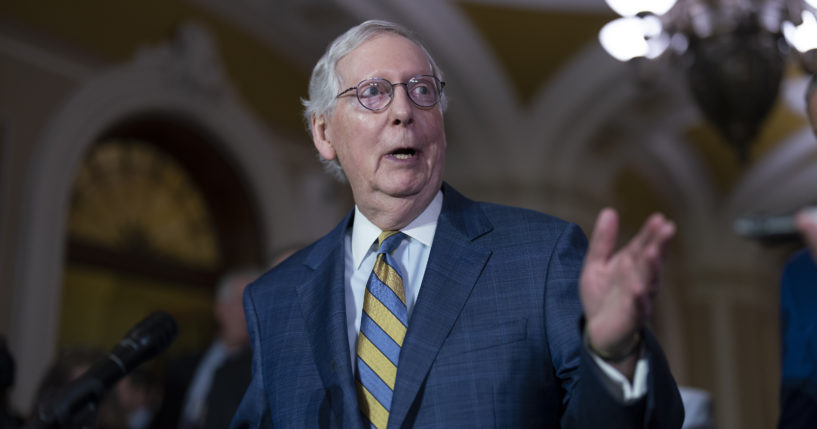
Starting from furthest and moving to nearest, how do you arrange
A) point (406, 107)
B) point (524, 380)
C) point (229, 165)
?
point (229, 165)
point (406, 107)
point (524, 380)

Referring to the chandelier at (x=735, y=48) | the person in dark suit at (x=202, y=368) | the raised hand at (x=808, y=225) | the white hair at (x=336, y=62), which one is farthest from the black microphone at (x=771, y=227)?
the chandelier at (x=735, y=48)

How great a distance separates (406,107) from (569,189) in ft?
22.5

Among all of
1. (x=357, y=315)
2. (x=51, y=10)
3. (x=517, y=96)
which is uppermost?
(x=517, y=96)

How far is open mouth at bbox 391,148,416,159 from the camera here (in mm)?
1541

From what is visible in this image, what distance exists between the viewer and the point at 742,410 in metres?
10.9

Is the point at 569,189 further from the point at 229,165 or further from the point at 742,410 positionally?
the point at 742,410

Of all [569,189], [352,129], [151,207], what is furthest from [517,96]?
[352,129]

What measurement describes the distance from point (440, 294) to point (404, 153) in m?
0.30

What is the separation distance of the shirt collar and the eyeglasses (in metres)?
0.17

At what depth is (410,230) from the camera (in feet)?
5.05

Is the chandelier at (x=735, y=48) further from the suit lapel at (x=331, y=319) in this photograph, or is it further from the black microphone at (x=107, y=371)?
the black microphone at (x=107, y=371)

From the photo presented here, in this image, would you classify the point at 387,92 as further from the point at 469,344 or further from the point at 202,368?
the point at 202,368

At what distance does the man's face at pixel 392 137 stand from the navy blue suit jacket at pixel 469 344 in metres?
0.08

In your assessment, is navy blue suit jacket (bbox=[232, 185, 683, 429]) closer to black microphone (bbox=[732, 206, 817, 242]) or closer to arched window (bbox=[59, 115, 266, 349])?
black microphone (bbox=[732, 206, 817, 242])
